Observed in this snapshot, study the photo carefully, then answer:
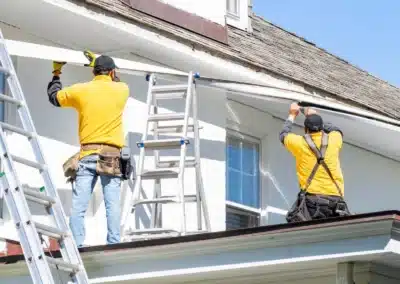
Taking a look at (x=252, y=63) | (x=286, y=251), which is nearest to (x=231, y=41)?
(x=252, y=63)

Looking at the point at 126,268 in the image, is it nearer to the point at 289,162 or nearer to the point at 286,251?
the point at 286,251

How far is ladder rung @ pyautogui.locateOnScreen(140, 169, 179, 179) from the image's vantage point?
11.8 metres

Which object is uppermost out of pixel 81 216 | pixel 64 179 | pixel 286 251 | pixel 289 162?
pixel 289 162

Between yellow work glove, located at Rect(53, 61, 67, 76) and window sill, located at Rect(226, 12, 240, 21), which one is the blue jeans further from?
window sill, located at Rect(226, 12, 240, 21)

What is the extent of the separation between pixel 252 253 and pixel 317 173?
2518mm

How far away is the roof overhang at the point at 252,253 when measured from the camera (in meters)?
8.73

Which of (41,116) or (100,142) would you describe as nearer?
(100,142)

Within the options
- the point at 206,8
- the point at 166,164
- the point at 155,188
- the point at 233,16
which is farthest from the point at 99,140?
the point at 233,16

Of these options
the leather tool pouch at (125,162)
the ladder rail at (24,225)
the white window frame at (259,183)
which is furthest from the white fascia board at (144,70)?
the ladder rail at (24,225)

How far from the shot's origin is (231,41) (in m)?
14.1

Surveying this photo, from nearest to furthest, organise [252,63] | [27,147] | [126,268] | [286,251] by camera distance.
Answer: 1. [286,251]
2. [126,268]
3. [27,147]
4. [252,63]

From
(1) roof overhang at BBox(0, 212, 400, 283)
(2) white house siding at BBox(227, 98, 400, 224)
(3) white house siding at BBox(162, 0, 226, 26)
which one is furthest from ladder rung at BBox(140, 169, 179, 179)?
(2) white house siding at BBox(227, 98, 400, 224)

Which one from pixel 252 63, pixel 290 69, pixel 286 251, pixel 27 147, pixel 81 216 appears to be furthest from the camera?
pixel 290 69

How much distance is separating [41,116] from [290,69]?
A: 3802 mm
